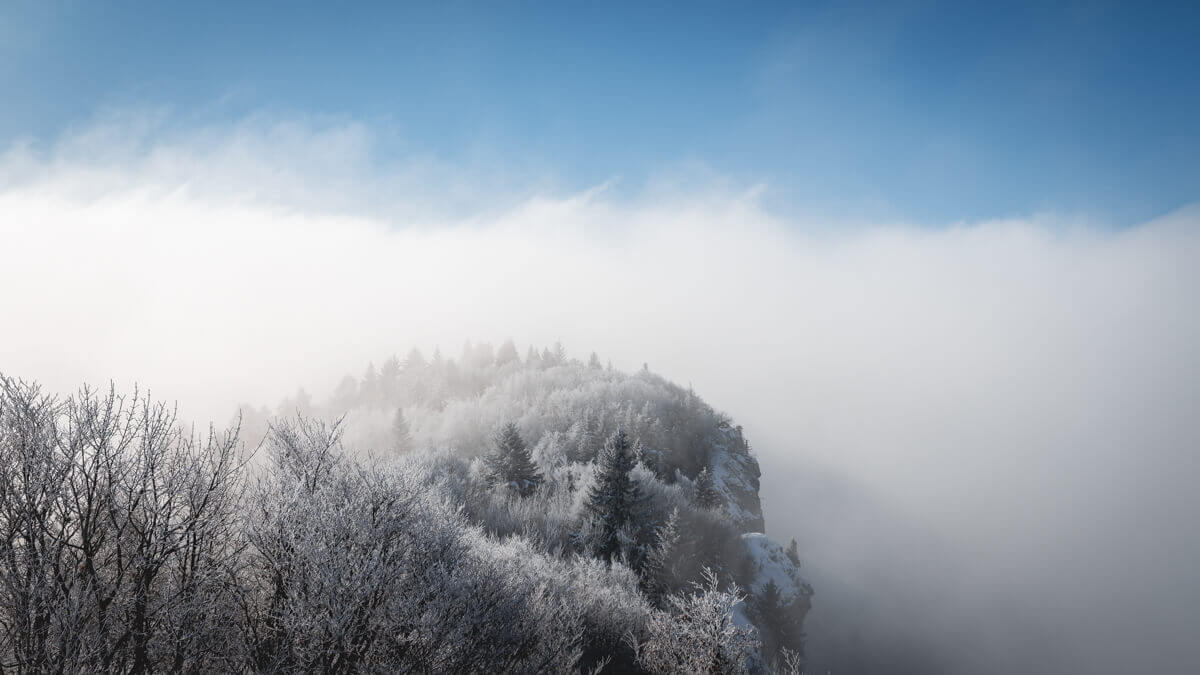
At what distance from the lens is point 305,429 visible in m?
18.0

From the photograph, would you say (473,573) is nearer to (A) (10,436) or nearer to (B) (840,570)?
(A) (10,436)

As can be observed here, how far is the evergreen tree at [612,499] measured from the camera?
1647 inches

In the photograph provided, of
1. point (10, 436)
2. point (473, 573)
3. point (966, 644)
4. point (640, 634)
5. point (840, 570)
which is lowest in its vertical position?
point (966, 644)

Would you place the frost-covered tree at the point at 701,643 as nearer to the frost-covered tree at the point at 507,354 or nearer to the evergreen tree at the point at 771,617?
the evergreen tree at the point at 771,617

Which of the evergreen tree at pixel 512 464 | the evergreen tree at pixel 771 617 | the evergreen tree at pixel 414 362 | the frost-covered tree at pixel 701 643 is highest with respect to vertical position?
the evergreen tree at pixel 414 362

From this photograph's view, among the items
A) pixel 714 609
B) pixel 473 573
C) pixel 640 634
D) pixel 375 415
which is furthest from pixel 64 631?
pixel 375 415

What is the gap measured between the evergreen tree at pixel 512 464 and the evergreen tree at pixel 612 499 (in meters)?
8.13

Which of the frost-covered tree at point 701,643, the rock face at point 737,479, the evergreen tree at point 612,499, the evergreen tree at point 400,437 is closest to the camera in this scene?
the frost-covered tree at point 701,643

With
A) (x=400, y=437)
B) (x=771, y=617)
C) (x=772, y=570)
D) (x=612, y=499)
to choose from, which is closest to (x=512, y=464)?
(x=612, y=499)

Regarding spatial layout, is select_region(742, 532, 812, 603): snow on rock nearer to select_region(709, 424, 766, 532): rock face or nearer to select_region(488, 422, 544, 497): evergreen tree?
select_region(709, 424, 766, 532): rock face

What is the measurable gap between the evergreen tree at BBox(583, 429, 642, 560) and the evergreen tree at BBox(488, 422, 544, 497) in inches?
320

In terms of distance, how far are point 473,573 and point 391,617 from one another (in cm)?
364

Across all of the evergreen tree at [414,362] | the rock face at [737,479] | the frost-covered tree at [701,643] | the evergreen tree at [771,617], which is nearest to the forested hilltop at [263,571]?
the frost-covered tree at [701,643]

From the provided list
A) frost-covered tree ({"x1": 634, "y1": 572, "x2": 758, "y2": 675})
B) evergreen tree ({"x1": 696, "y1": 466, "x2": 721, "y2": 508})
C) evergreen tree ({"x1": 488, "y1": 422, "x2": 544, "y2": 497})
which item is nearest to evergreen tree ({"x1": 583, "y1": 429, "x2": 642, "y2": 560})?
evergreen tree ({"x1": 488, "y1": 422, "x2": 544, "y2": 497})
